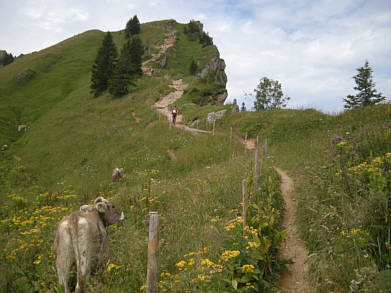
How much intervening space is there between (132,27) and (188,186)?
271 feet

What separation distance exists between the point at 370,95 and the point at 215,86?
2114 centimetres

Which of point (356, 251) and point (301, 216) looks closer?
point (356, 251)

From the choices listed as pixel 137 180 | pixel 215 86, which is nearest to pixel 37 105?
pixel 215 86

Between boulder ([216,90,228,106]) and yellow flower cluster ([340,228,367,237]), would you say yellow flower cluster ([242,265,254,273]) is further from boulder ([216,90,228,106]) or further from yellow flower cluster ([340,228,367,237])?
boulder ([216,90,228,106])

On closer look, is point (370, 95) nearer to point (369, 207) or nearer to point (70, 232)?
point (369, 207)

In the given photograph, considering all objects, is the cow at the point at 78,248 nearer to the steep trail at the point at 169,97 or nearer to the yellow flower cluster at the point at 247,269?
the yellow flower cluster at the point at 247,269

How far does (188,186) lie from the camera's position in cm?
904

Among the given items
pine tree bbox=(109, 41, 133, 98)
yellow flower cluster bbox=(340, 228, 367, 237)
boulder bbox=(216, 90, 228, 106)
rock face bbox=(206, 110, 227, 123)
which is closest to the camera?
yellow flower cluster bbox=(340, 228, 367, 237)

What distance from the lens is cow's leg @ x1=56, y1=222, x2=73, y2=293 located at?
402cm

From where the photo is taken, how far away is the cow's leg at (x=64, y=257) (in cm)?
402

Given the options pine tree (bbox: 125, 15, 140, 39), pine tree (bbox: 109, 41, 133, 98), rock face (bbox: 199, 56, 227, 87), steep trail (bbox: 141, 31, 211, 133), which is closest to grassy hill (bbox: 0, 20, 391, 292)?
steep trail (bbox: 141, 31, 211, 133)

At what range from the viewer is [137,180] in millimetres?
14789

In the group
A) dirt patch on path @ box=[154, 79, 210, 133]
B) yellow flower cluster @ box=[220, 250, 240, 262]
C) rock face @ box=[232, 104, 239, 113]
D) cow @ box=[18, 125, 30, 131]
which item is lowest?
yellow flower cluster @ box=[220, 250, 240, 262]

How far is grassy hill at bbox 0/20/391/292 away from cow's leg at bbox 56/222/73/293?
45cm
